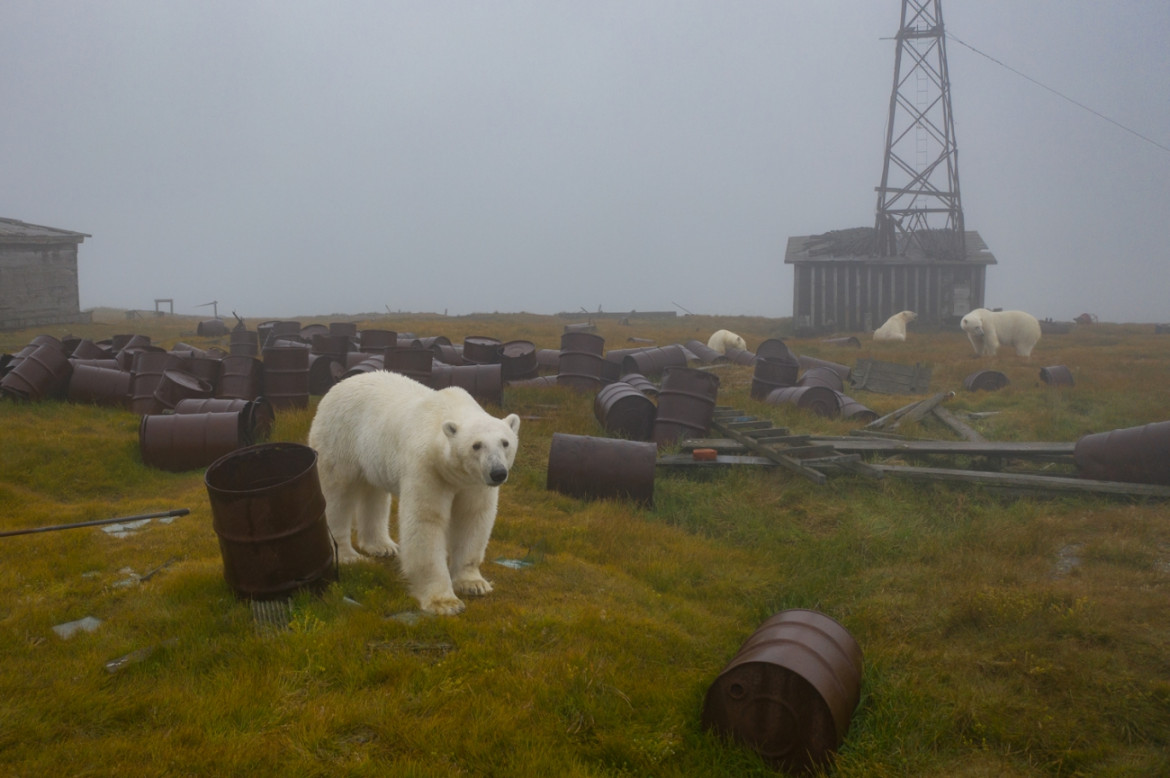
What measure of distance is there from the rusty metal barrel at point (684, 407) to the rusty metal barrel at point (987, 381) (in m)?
7.87

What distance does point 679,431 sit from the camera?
37.5ft

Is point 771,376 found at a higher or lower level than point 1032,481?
higher

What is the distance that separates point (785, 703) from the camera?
4.33 metres

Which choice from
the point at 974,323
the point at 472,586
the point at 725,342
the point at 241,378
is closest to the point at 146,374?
the point at 241,378

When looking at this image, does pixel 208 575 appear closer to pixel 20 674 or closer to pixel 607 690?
pixel 20 674

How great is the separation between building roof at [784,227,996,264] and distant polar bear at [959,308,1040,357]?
959 centimetres

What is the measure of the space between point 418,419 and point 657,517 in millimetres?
3984

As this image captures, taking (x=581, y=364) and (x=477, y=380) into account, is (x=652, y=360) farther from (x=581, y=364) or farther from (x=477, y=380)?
(x=477, y=380)

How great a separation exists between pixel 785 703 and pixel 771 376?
1092cm

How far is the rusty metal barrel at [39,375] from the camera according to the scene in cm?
1230

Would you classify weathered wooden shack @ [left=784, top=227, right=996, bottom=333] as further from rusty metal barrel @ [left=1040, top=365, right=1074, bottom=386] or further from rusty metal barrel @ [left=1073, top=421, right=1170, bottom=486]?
rusty metal barrel @ [left=1073, top=421, right=1170, bottom=486]

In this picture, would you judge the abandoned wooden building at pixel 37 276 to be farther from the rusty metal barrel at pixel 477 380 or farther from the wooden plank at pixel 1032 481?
the wooden plank at pixel 1032 481

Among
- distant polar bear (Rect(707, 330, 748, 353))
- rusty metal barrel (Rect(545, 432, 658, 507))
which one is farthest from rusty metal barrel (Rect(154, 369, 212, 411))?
distant polar bear (Rect(707, 330, 748, 353))

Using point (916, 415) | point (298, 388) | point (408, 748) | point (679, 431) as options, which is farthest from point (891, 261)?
point (408, 748)
